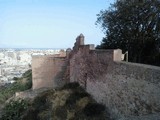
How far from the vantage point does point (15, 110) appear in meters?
17.3

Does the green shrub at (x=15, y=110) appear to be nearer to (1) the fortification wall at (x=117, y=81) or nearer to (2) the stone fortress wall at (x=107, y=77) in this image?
(2) the stone fortress wall at (x=107, y=77)

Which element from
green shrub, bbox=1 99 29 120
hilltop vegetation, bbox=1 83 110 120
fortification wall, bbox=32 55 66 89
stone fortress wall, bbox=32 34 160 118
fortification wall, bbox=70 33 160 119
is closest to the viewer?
fortification wall, bbox=70 33 160 119

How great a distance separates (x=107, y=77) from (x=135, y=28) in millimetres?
7173

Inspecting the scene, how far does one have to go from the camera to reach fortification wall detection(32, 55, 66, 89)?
65.3 feet

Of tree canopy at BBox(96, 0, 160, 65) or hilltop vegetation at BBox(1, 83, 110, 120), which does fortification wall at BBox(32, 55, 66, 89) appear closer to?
hilltop vegetation at BBox(1, 83, 110, 120)

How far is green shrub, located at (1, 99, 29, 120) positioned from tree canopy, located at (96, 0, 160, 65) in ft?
24.5

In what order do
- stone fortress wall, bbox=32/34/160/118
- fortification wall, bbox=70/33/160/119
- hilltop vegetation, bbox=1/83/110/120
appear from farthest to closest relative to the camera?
1. hilltop vegetation, bbox=1/83/110/120
2. stone fortress wall, bbox=32/34/160/118
3. fortification wall, bbox=70/33/160/119

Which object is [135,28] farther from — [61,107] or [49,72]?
[61,107]

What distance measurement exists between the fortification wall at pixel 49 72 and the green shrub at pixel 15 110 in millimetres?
2284

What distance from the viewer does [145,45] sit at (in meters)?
19.2

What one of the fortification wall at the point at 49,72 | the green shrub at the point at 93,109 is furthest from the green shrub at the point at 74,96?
the fortification wall at the point at 49,72

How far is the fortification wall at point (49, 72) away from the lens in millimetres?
19891

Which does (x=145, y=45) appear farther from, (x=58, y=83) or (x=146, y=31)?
(x=58, y=83)

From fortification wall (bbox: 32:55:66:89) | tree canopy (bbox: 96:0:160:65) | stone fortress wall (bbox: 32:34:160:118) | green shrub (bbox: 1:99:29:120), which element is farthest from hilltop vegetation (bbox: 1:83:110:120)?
tree canopy (bbox: 96:0:160:65)
